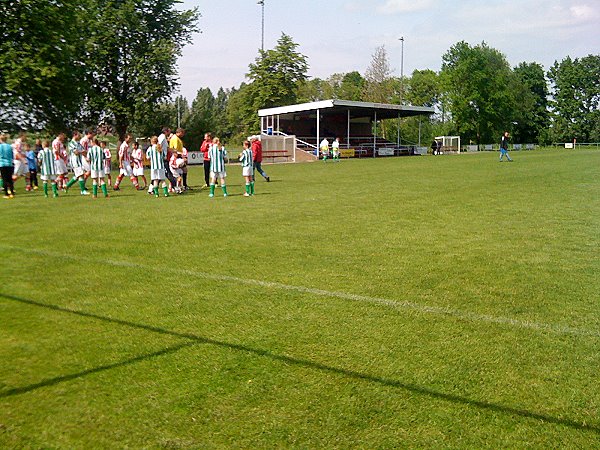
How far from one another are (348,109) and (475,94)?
1822 inches

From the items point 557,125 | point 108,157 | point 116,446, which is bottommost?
point 116,446

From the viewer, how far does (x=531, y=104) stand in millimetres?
110750

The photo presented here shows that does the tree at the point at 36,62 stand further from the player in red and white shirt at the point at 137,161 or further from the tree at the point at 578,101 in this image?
the tree at the point at 578,101

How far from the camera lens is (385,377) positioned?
3893mm

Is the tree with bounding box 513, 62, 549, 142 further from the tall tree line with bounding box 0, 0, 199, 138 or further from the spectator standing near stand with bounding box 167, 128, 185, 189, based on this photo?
the spectator standing near stand with bounding box 167, 128, 185, 189

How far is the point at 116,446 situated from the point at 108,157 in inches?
754

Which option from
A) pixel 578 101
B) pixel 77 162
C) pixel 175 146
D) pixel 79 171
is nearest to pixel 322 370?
pixel 175 146

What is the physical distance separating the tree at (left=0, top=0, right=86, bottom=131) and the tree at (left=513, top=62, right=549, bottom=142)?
9143 cm

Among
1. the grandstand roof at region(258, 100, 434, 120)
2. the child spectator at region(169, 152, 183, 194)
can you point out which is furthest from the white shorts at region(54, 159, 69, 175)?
the grandstand roof at region(258, 100, 434, 120)

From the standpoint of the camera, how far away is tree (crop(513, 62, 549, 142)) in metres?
109

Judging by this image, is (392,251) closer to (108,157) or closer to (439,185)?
(439,185)

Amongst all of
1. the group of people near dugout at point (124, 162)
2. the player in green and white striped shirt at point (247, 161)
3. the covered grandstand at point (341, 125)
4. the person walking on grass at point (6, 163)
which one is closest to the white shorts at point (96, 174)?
the group of people near dugout at point (124, 162)

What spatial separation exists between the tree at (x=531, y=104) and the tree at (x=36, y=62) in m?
91.4

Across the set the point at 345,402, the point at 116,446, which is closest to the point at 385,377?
the point at 345,402
